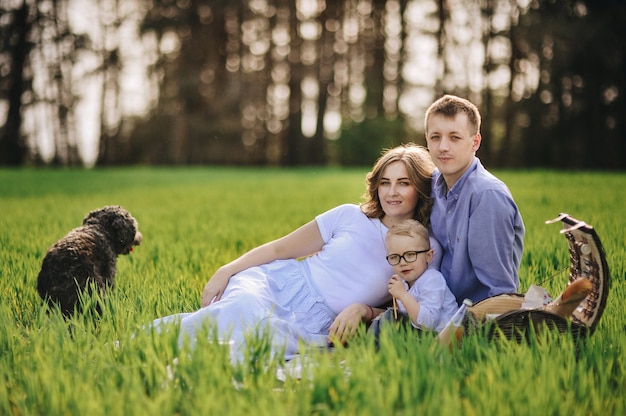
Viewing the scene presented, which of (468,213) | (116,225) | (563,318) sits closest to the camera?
(563,318)

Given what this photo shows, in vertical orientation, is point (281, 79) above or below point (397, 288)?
above

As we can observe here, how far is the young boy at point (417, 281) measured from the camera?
11.3ft

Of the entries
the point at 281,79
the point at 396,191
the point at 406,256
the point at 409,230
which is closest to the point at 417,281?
the point at 406,256

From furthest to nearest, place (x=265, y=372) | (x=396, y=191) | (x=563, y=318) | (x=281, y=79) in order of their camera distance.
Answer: (x=281, y=79) < (x=396, y=191) < (x=563, y=318) < (x=265, y=372)

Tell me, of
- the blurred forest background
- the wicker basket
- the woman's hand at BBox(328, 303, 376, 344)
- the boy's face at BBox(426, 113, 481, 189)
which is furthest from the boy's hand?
the blurred forest background

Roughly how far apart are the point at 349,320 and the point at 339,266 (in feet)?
1.71

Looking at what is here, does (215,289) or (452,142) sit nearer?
(452,142)

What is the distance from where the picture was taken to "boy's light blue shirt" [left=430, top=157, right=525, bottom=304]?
349 centimetres

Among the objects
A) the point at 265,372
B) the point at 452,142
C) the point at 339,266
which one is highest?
the point at 452,142

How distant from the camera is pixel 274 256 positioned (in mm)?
4203

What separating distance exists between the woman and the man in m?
0.24

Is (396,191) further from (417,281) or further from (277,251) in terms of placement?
(277,251)

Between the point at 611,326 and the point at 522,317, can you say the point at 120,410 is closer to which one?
the point at 522,317

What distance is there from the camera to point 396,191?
12.9 feet
